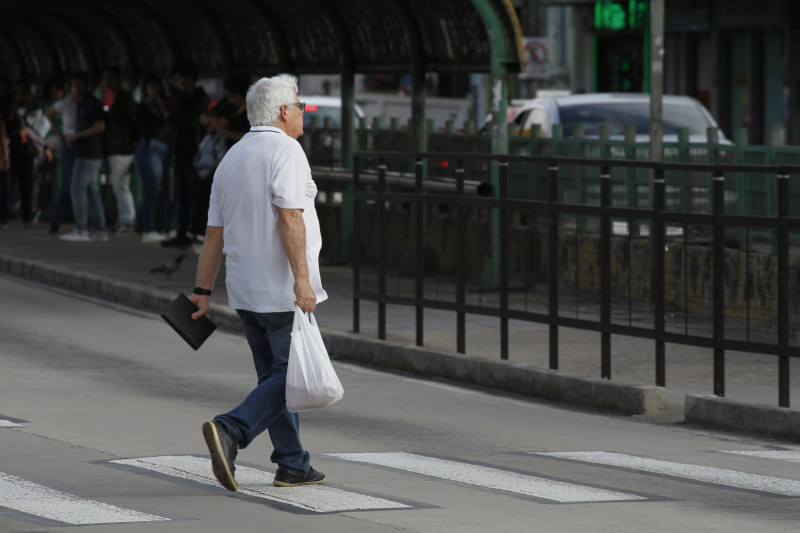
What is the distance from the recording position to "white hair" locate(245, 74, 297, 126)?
7605 mm

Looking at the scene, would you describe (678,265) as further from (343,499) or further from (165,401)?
(343,499)

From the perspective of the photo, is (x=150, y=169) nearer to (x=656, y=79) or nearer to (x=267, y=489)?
(x=656, y=79)

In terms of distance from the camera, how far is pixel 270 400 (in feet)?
24.6

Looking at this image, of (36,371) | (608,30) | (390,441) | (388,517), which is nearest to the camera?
(388,517)

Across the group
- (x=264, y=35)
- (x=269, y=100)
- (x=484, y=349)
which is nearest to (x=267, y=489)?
(x=269, y=100)

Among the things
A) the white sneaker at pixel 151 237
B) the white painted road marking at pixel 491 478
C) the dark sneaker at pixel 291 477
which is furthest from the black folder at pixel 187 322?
the white sneaker at pixel 151 237

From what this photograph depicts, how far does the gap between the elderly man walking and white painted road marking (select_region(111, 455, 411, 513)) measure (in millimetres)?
113

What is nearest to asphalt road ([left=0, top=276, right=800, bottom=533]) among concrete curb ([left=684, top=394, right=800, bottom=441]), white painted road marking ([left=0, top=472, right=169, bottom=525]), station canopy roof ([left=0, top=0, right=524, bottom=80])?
white painted road marking ([left=0, top=472, right=169, bottom=525])

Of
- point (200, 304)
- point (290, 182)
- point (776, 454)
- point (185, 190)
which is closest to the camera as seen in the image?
point (290, 182)

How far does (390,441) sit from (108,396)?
2.13 meters

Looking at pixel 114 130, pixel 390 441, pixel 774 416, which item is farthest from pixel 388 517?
pixel 114 130

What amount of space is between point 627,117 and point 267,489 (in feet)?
44.6

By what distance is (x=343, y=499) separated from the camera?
24.0ft

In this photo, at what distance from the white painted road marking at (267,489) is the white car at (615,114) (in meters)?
12.4
